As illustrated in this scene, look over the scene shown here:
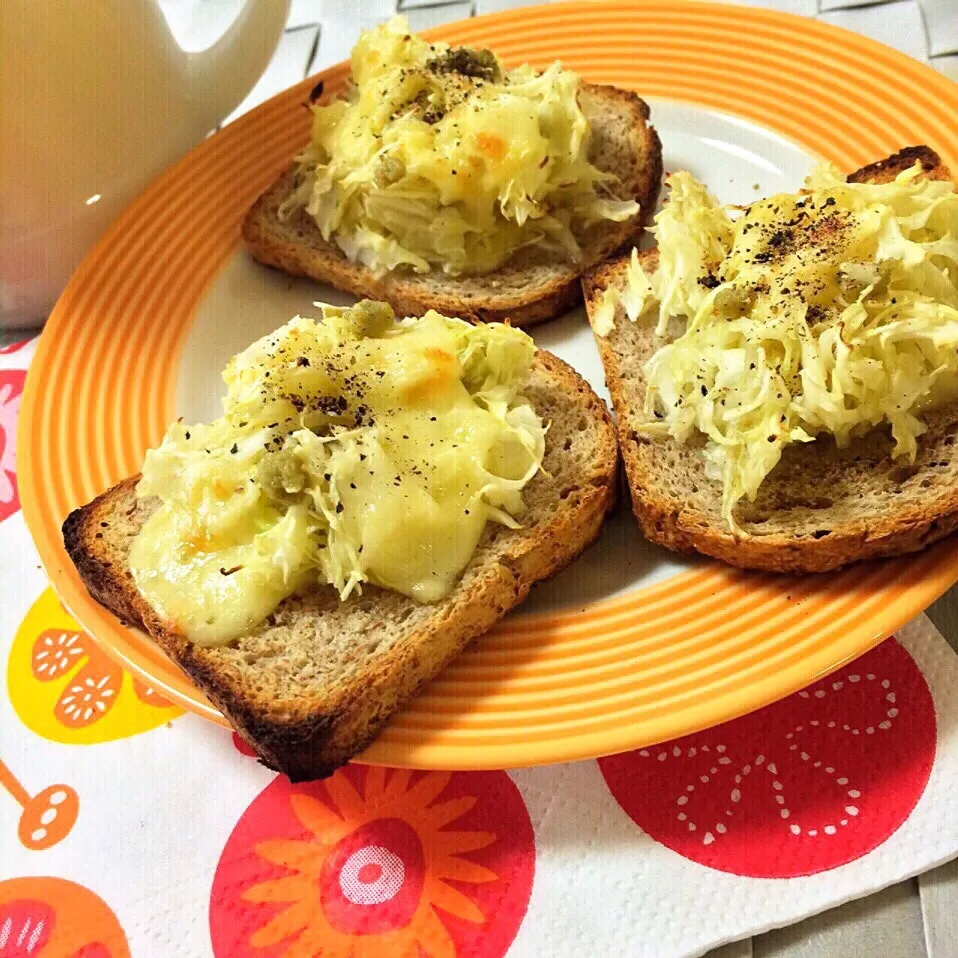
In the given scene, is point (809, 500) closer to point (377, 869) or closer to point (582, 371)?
point (582, 371)

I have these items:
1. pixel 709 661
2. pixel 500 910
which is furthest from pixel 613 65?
pixel 500 910

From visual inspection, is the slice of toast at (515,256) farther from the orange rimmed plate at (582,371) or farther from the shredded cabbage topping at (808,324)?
the shredded cabbage topping at (808,324)

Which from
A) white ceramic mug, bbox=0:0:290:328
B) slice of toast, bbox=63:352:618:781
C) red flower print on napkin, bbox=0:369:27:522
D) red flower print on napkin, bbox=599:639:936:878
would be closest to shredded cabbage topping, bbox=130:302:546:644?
slice of toast, bbox=63:352:618:781

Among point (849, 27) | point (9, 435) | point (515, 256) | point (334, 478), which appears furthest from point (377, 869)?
point (849, 27)

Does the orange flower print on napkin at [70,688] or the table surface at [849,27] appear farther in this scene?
the orange flower print on napkin at [70,688]

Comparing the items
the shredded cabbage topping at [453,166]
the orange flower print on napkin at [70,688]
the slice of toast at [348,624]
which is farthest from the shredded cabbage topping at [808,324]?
the orange flower print on napkin at [70,688]

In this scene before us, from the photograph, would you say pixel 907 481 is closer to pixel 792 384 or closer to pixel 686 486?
pixel 792 384
